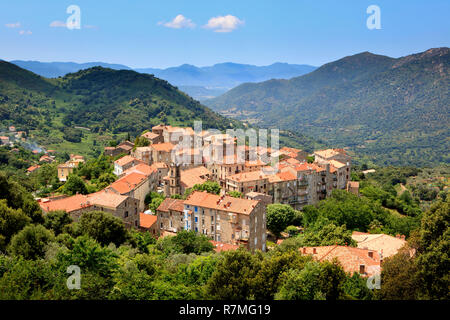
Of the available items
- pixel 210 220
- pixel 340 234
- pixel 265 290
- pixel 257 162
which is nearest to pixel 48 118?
pixel 257 162

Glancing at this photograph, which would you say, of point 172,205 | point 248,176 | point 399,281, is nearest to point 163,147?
point 248,176

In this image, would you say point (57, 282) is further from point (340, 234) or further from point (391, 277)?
point (340, 234)

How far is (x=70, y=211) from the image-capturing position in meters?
39.3

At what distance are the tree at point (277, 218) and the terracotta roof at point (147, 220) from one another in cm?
1438

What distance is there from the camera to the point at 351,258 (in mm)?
30172

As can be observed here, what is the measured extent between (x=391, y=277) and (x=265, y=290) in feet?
27.5

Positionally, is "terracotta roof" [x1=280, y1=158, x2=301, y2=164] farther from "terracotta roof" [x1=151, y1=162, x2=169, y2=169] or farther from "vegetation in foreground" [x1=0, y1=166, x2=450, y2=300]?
"vegetation in foreground" [x1=0, y1=166, x2=450, y2=300]

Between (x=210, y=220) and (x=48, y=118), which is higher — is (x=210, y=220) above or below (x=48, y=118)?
below

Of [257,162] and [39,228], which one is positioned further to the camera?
[257,162]

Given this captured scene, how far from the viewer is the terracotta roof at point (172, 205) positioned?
45903mm

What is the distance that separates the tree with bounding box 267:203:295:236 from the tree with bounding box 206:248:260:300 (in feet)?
84.5

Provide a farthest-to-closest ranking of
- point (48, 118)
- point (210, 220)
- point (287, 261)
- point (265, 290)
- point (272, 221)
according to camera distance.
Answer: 1. point (48, 118)
2. point (272, 221)
3. point (210, 220)
4. point (287, 261)
5. point (265, 290)

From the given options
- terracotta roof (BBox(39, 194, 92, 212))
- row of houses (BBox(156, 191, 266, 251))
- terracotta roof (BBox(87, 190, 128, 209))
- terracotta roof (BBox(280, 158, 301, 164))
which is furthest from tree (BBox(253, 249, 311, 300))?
terracotta roof (BBox(280, 158, 301, 164))

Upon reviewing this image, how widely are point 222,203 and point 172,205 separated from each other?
636 cm
